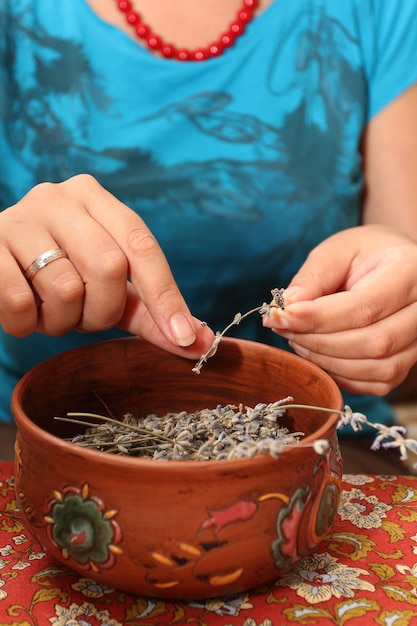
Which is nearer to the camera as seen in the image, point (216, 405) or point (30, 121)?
point (216, 405)

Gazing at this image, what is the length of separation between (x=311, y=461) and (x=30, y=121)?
846 mm

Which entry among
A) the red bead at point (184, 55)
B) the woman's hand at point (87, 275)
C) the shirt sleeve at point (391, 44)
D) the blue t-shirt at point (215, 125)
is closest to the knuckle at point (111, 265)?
the woman's hand at point (87, 275)

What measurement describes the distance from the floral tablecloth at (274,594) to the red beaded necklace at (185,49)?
83 cm

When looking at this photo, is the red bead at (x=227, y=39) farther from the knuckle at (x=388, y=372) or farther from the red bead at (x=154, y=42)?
the knuckle at (x=388, y=372)

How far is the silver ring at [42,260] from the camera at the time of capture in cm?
78

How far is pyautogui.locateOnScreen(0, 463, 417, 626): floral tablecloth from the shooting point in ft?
2.00

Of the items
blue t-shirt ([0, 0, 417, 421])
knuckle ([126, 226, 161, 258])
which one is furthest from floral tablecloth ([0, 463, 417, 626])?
blue t-shirt ([0, 0, 417, 421])

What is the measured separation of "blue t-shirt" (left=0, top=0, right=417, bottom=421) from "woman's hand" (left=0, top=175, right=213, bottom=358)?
374 millimetres

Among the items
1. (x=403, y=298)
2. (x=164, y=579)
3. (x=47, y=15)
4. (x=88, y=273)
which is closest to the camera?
(x=164, y=579)

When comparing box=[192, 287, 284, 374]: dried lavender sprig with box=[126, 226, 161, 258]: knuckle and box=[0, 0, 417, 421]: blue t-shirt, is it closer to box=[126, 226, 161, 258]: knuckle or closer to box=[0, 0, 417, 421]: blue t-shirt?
box=[126, 226, 161, 258]: knuckle

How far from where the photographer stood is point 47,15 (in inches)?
46.5

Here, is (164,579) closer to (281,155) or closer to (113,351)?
(113,351)

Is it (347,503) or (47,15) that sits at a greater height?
(47,15)

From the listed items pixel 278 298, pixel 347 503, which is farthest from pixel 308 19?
pixel 347 503
